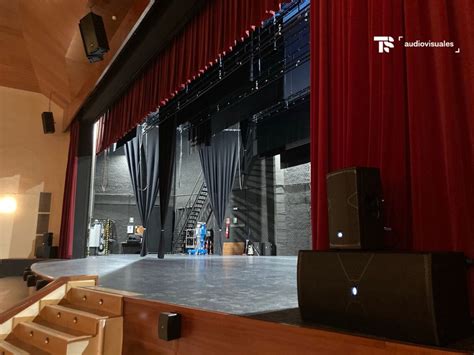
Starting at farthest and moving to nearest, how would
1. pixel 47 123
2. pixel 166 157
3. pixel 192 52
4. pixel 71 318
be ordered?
pixel 47 123, pixel 166 157, pixel 192 52, pixel 71 318

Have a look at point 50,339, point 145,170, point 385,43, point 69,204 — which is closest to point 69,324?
point 50,339

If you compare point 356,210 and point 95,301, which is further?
point 95,301

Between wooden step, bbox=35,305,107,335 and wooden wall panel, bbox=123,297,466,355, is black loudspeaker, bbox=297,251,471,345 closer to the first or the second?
wooden wall panel, bbox=123,297,466,355

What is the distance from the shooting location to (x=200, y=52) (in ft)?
12.5

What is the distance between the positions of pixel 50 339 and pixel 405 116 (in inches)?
84.1

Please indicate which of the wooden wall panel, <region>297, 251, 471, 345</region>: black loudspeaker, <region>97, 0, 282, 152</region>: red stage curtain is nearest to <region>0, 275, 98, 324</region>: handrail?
the wooden wall panel

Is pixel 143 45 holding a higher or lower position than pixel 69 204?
higher

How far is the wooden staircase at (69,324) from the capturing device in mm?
1894

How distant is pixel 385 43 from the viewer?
5.56 ft

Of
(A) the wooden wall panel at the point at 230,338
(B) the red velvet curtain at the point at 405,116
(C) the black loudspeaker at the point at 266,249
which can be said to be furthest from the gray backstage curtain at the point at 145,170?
(B) the red velvet curtain at the point at 405,116

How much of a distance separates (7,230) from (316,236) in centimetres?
758

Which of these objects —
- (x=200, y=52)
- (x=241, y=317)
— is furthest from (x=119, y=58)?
(x=241, y=317)

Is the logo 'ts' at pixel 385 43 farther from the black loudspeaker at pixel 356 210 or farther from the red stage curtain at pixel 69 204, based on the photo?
the red stage curtain at pixel 69 204

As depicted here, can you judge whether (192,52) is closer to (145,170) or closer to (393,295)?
(393,295)
